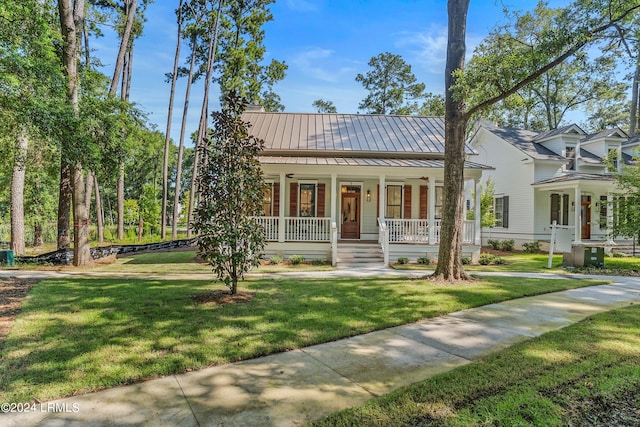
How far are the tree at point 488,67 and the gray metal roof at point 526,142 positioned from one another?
11.7 metres

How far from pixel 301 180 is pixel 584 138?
17.2m

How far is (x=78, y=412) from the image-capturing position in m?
2.71

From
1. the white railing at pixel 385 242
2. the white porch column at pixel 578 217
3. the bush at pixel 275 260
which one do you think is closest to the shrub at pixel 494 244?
the white porch column at pixel 578 217

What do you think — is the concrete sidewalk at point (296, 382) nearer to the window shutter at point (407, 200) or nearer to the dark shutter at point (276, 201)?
the window shutter at point (407, 200)

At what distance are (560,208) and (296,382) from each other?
790 inches

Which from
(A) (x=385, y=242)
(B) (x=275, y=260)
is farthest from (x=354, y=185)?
(B) (x=275, y=260)

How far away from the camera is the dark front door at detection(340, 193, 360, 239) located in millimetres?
15109

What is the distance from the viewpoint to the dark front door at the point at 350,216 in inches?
595

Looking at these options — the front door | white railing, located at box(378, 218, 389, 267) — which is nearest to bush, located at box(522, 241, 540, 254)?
the front door

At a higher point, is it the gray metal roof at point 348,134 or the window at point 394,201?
the gray metal roof at point 348,134

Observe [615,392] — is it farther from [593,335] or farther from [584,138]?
[584,138]

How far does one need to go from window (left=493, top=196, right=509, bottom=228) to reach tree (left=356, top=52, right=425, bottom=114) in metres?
17.1

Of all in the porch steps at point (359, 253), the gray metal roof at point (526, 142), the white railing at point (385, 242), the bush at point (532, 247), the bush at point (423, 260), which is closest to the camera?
the white railing at point (385, 242)

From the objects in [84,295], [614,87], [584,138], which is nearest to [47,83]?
[84,295]
